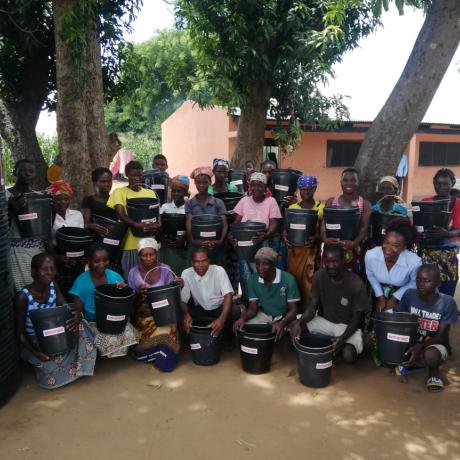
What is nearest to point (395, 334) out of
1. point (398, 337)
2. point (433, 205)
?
point (398, 337)

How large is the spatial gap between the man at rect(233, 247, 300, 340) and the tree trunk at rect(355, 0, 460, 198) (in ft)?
4.51

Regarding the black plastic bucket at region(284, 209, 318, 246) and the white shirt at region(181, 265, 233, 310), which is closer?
the black plastic bucket at region(284, 209, 318, 246)

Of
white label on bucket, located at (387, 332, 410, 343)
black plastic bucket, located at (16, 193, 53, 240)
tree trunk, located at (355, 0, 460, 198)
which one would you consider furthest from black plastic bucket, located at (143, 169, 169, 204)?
white label on bucket, located at (387, 332, 410, 343)

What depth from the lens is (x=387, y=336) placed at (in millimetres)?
3445

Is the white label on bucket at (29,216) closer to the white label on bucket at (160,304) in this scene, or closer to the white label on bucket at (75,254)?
the white label on bucket at (75,254)

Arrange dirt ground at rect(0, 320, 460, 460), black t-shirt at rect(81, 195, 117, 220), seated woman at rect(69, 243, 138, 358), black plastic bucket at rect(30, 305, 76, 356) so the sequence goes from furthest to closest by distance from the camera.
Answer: black t-shirt at rect(81, 195, 117, 220) < seated woman at rect(69, 243, 138, 358) < black plastic bucket at rect(30, 305, 76, 356) < dirt ground at rect(0, 320, 460, 460)

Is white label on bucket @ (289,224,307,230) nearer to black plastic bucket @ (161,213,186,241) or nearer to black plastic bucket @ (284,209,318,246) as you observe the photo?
black plastic bucket @ (284,209,318,246)

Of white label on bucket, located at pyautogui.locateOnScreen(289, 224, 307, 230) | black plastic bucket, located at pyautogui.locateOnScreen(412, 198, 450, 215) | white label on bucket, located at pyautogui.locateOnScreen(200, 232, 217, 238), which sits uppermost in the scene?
black plastic bucket, located at pyautogui.locateOnScreen(412, 198, 450, 215)

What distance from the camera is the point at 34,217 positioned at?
3719mm

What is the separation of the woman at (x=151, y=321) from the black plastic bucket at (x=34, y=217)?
2.53ft

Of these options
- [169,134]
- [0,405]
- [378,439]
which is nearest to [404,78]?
[378,439]

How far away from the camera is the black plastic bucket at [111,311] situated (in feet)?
11.7

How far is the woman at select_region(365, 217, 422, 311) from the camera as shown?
3.72 metres

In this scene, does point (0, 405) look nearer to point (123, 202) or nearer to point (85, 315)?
point (85, 315)
